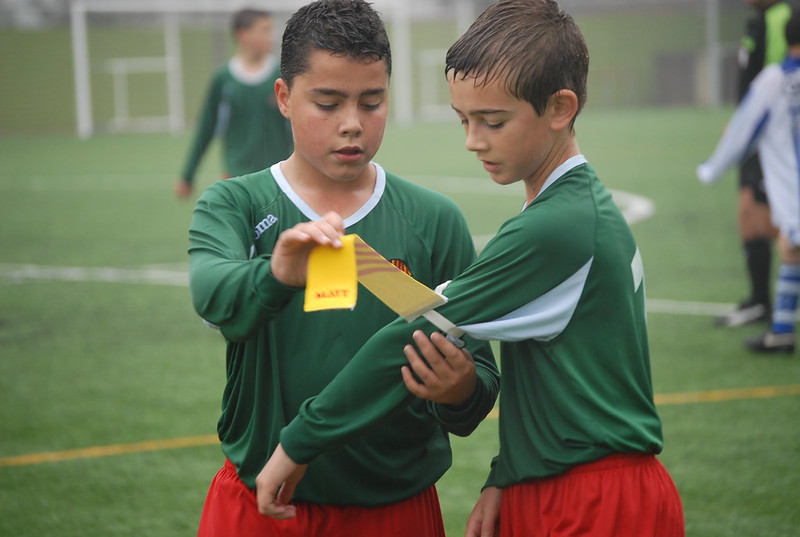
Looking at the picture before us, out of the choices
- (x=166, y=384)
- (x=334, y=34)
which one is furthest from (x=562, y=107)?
(x=166, y=384)

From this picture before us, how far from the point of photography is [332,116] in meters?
2.39

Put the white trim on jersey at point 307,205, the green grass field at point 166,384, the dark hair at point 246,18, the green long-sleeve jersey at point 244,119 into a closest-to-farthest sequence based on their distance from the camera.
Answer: the white trim on jersey at point 307,205 < the green grass field at point 166,384 < the green long-sleeve jersey at point 244,119 < the dark hair at point 246,18

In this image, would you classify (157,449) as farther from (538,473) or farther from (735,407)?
(538,473)

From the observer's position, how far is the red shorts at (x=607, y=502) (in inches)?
82.3

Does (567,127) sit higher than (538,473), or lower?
higher

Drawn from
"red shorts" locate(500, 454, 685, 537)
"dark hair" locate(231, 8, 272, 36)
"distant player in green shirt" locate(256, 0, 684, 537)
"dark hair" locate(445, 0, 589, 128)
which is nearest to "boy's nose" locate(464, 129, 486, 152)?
"distant player in green shirt" locate(256, 0, 684, 537)

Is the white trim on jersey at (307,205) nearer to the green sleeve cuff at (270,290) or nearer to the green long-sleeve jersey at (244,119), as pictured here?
the green sleeve cuff at (270,290)

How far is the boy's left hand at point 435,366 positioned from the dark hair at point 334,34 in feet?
2.31

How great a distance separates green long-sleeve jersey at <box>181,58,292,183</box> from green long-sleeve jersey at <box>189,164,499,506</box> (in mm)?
6011

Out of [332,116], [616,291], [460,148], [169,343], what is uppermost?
[332,116]

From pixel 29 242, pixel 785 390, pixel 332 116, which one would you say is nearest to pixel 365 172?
pixel 332 116

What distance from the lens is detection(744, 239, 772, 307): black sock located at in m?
7.59

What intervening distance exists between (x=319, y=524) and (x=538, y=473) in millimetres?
577

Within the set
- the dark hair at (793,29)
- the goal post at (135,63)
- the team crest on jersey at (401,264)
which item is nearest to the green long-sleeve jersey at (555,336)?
the team crest on jersey at (401,264)
